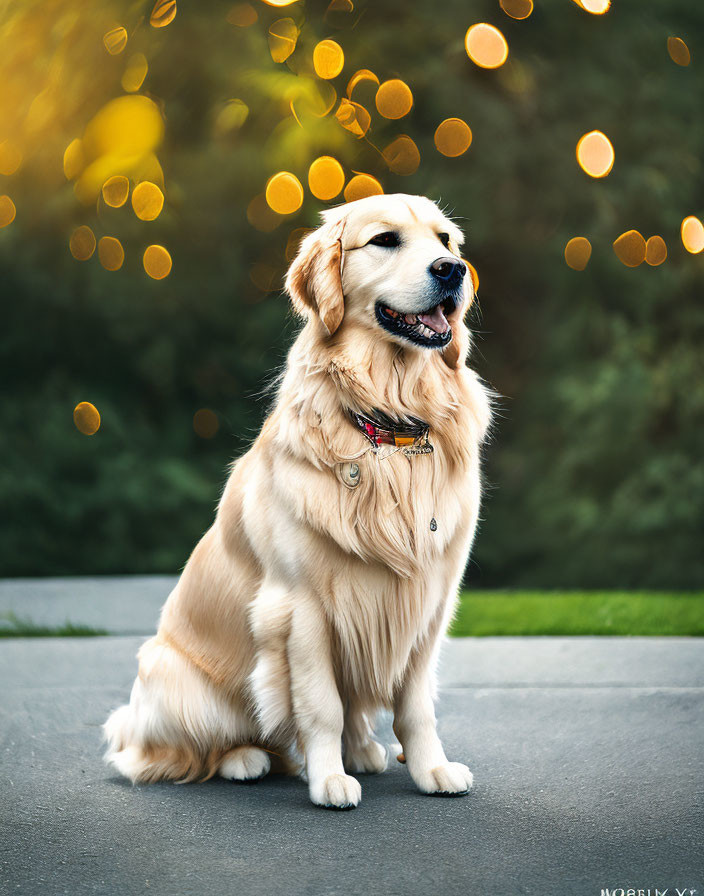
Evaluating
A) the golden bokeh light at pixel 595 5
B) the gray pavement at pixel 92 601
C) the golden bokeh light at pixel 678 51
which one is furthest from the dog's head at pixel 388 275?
the golden bokeh light at pixel 678 51

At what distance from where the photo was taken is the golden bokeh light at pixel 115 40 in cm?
686

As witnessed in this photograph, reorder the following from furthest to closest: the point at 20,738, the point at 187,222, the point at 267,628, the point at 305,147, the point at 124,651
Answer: the point at 187,222
the point at 305,147
the point at 124,651
the point at 20,738
the point at 267,628

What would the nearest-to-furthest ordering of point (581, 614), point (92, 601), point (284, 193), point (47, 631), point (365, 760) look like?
point (365, 760), point (47, 631), point (581, 614), point (92, 601), point (284, 193)

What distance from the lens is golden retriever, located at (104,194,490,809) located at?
2.49m

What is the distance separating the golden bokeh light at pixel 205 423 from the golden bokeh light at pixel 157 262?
111 centimetres

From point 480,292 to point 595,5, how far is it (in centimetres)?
224

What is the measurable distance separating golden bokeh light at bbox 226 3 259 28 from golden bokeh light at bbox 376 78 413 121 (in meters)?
1.09

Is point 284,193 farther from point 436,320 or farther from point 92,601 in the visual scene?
point 436,320

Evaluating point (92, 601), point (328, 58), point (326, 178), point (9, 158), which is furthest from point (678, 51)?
point (92, 601)

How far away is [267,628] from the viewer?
253cm

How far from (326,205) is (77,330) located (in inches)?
86.6

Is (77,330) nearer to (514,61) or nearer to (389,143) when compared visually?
(389,143)

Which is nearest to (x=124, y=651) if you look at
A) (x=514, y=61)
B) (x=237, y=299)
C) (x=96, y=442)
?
(x=96, y=442)

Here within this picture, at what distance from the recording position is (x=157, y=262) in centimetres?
765
